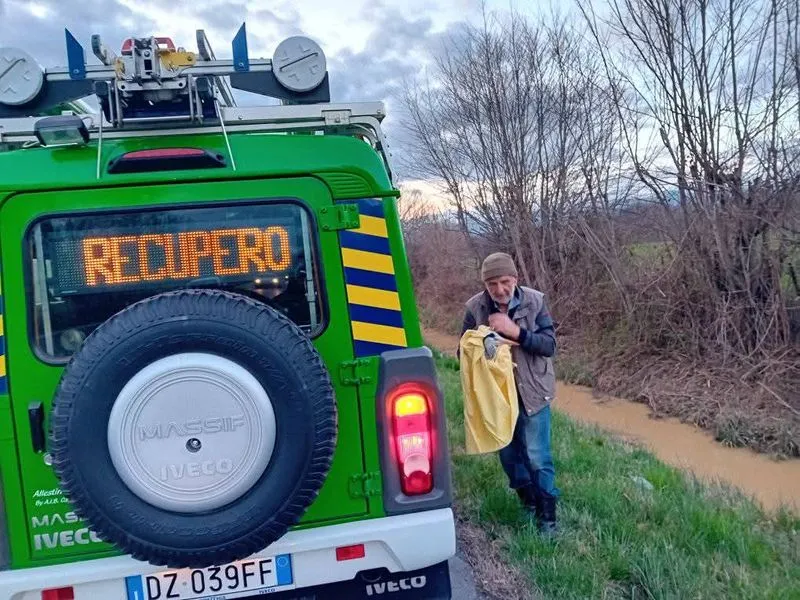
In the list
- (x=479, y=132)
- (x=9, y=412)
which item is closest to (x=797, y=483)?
(x=9, y=412)

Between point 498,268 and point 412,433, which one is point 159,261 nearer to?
point 412,433

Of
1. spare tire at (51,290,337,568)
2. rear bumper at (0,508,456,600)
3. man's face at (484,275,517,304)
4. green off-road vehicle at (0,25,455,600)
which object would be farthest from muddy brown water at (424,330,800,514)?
spare tire at (51,290,337,568)

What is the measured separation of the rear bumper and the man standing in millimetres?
1239

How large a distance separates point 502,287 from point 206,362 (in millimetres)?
1959

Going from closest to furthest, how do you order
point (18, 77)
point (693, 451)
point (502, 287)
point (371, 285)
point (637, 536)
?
point (371, 285)
point (18, 77)
point (502, 287)
point (637, 536)
point (693, 451)

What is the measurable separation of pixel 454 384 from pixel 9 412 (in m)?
7.39

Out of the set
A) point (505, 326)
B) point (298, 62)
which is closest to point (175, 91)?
point (298, 62)

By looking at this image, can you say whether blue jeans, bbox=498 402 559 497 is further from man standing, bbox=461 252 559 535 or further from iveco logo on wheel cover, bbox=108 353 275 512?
iveco logo on wheel cover, bbox=108 353 275 512

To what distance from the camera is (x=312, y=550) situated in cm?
261

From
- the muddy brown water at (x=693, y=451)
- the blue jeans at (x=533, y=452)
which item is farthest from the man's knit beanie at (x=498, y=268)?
the muddy brown water at (x=693, y=451)

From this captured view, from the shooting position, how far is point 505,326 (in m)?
3.67

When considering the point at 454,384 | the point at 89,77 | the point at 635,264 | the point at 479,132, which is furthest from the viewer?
the point at 479,132

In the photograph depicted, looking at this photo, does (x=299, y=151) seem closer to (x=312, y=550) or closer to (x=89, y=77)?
(x=89, y=77)

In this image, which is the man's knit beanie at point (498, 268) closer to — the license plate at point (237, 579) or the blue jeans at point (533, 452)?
the blue jeans at point (533, 452)
